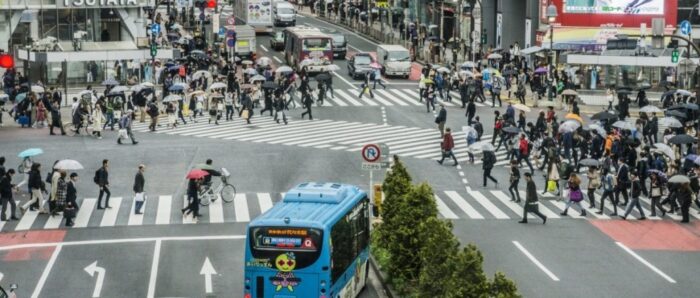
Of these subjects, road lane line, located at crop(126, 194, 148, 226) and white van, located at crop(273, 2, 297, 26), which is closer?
road lane line, located at crop(126, 194, 148, 226)

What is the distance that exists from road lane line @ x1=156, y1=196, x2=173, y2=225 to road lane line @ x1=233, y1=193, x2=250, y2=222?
1.96 m

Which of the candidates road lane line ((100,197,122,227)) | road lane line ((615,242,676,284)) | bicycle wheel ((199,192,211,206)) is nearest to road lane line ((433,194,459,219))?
road lane line ((615,242,676,284))

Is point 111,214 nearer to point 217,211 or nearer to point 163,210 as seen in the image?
point 163,210

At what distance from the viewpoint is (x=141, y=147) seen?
4706 cm

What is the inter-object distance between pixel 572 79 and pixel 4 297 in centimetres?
4645

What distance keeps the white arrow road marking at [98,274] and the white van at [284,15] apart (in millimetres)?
75641

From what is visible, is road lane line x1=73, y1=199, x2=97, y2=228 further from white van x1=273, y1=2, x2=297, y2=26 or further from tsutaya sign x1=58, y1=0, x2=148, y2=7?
white van x1=273, y1=2, x2=297, y2=26

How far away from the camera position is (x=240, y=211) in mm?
36031

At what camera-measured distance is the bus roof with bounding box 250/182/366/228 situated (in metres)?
23.0

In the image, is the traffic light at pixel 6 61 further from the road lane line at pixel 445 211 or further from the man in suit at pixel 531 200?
the man in suit at pixel 531 200

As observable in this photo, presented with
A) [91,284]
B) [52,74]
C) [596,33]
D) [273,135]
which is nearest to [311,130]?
[273,135]

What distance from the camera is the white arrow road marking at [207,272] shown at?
27.4 meters

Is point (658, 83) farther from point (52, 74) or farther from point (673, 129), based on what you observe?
point (52, 74)

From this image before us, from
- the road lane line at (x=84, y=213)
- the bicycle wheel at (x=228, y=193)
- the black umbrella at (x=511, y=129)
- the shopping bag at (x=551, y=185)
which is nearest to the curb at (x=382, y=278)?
the bicycle wheel at (x=228, y=193)
